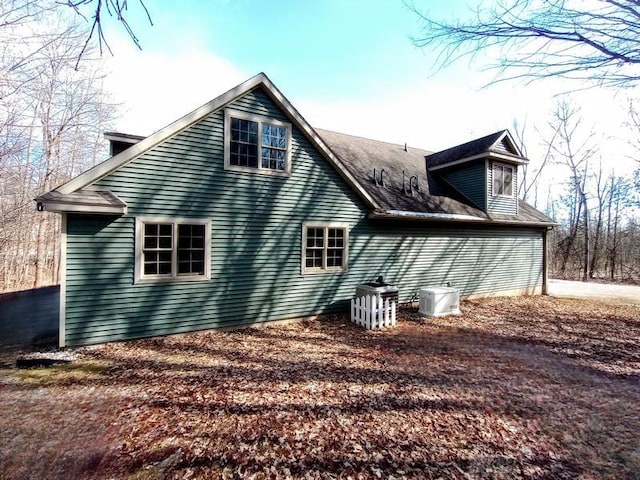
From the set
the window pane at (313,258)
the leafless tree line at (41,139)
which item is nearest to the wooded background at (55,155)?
the leafless tree line at (41,139)

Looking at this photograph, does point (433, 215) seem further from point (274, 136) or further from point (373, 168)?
point (274, 136)

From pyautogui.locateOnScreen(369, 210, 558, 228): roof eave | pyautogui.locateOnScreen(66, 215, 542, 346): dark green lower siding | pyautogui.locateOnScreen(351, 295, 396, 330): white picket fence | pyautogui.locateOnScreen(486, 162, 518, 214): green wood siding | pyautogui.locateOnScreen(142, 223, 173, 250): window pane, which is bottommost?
pyautogui.locateOnScreen(351, 295, 396, 330): white picket fence

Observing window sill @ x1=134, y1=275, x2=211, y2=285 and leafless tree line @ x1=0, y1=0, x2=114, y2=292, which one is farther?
leafless tree line @ x1=0, y1=0, x2=114, y2=292

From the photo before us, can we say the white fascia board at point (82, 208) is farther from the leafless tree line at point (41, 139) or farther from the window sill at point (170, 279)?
the leafless tree line at point (41, 139)

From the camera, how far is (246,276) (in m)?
8.15

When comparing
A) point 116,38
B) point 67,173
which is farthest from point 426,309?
point 67,173

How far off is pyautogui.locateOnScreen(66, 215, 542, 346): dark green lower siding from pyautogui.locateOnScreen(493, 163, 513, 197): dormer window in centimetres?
199

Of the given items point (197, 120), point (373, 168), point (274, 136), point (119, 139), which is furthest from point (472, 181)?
point (119, 139)

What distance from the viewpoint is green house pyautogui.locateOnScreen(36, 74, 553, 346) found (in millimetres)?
6535

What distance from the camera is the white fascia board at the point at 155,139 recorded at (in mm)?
6324

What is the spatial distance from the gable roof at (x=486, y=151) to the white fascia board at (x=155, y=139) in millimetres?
9863

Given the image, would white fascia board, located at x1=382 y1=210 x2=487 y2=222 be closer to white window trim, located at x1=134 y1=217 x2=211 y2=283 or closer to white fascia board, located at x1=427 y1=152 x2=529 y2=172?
white fascia board, located at x1=427 y1=152 x2=529 y2=172

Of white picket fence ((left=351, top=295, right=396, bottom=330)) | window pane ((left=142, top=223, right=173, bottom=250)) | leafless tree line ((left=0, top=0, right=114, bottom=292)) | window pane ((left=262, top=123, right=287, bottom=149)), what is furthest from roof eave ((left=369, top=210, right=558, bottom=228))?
leafless tree line ((left=0, top=0, right=114, bottom=292))

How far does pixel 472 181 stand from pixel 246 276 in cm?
1129
